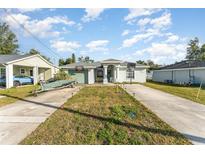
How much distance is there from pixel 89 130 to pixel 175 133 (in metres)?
2.62

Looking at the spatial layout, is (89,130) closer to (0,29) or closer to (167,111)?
(167,111)

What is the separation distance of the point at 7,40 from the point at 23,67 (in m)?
33.9

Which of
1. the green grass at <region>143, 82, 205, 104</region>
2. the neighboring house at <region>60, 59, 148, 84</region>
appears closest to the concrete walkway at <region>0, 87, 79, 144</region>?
the green grass at <region>143, 82, 205, 104</region>

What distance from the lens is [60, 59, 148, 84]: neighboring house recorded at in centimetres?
2682

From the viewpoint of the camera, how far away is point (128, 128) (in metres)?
6.13

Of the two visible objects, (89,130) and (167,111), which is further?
(167,111)

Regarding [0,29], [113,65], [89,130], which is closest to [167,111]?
[89,130]

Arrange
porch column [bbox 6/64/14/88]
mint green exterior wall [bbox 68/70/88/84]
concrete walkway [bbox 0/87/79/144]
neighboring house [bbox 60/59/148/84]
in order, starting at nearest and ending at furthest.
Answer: concrete walkway [bbox 0/87/79/144] → porch column [bbox 6/64/14/88] → neighboring house [bbox 60/59/148/84] → mint green exterior wall [bbox 68/70/88/84]

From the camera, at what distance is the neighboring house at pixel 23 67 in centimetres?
2038

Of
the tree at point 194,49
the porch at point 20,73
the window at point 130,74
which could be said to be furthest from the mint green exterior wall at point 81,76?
the tree at point 194,49

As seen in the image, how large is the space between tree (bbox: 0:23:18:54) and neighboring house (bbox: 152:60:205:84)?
42.1 metres

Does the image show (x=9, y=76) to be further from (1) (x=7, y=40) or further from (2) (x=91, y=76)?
(1) (x=7, y=40)

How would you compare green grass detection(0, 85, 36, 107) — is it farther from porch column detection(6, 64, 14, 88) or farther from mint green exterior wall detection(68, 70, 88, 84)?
mint green exterior wall detection(68, 70, 88, 84)

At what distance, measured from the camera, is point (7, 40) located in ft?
180
